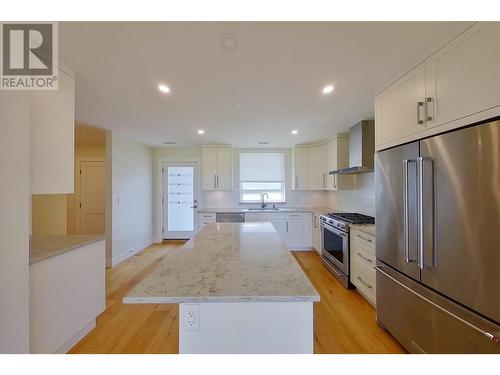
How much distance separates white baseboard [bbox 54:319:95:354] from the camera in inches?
72.2

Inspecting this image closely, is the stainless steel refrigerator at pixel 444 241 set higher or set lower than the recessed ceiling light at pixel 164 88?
lower

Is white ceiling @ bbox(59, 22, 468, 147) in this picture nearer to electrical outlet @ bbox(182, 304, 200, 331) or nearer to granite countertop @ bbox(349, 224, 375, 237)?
granite countertop @ bbox(349, 224, 375, 237)

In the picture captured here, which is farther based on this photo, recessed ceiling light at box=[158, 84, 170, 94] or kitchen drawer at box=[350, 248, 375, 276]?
kitchen drawer at box=[350, 248, 375, 276]

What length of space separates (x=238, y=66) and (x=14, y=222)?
185cm

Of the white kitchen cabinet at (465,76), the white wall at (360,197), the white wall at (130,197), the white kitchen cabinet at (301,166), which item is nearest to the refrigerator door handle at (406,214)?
the white kitchen cabinet at (465,76)

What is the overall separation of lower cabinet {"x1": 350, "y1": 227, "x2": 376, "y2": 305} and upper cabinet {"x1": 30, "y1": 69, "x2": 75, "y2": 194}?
3134mm

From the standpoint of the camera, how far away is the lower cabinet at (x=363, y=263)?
8.32ft

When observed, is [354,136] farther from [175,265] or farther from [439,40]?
[175,265]

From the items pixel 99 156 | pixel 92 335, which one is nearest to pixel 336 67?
pixel 92 335

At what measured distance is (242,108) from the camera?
109 inches

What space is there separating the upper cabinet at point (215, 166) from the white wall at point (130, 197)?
1.45m

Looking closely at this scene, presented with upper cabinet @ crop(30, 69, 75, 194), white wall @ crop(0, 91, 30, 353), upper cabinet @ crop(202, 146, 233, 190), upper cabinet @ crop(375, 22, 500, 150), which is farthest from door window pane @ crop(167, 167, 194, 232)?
upper cabinet @ crop(375, 22, 500, 150)

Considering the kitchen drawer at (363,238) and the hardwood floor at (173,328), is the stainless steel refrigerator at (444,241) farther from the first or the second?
the kitchen drawer at (363,238)

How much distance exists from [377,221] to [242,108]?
201 cm
